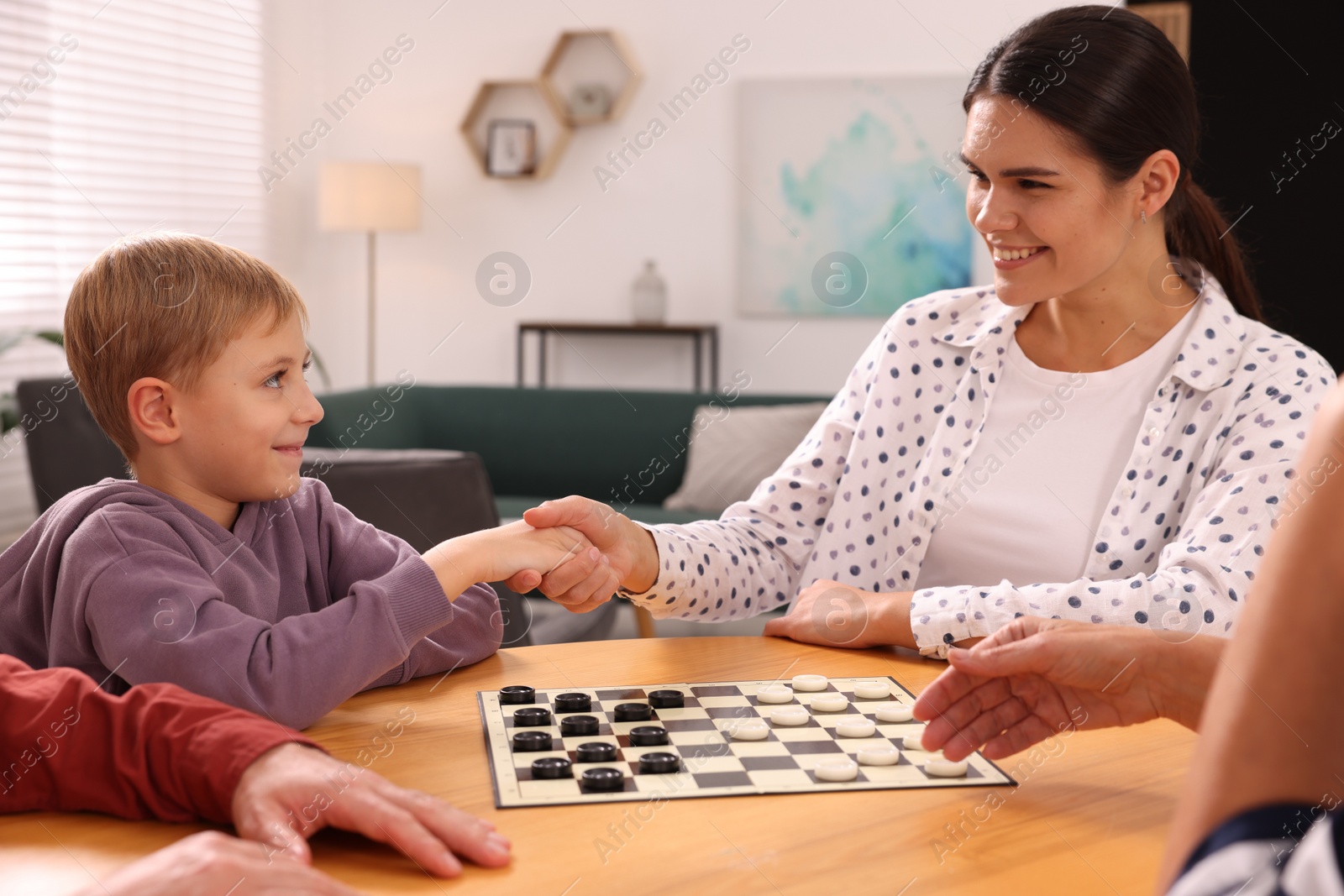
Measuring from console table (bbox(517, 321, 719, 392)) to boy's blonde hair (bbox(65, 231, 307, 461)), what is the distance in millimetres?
4426

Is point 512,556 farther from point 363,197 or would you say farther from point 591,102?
point 591,102

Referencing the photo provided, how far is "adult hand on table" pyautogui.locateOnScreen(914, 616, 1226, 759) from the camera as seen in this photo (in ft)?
3.24

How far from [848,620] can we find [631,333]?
4.61m

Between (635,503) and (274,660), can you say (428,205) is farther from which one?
(274,660)

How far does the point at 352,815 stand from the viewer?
80cm

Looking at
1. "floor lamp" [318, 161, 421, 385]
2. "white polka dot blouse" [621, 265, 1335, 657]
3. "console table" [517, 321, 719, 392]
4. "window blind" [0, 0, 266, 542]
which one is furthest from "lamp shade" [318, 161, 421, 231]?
"white polka dot blouse" [621, 265, 1335, 657]

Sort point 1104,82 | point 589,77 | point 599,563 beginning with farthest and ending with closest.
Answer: point 589,77
point 1104,82
point 599,563

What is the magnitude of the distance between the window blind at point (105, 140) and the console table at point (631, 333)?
1.37 metres

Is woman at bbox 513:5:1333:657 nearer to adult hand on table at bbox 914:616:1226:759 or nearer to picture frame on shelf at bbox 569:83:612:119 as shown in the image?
adult hand on table at bbox 914:616:1226:759

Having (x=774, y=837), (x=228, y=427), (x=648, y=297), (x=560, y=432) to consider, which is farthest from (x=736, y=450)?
(x=774, y=837)

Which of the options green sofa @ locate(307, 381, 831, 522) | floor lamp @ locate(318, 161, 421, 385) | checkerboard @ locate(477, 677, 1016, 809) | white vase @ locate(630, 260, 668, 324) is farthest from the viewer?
white vase @ locate(630, 260, 668, 324)

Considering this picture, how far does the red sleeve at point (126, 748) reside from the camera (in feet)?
2.74

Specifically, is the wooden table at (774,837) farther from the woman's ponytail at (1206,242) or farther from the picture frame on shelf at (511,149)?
the picture frame on shelf at (511,149)

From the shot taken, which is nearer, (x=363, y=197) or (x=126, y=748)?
(x=126, y=748)
